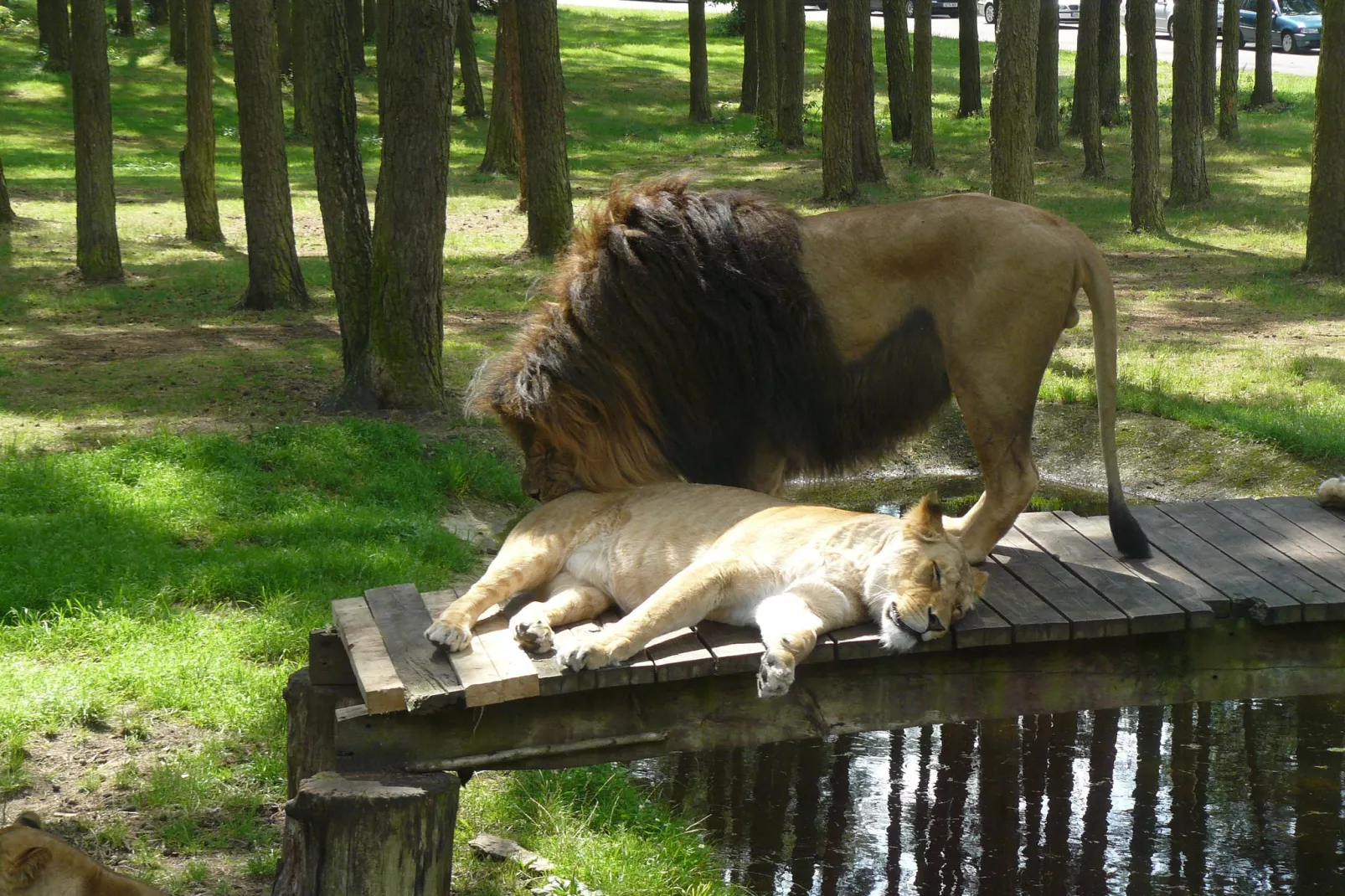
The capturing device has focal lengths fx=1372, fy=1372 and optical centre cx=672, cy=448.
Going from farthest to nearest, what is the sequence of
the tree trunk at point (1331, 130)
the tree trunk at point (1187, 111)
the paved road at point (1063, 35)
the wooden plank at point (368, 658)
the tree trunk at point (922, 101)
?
the paved road at point (1063, 35) < the tree trunk at point (922, 101) < the tree trunk at point (1187, 111) < the tree trunk at point (1331, 130) < the wooden plank at point (368, 658)

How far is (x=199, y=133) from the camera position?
1465cm

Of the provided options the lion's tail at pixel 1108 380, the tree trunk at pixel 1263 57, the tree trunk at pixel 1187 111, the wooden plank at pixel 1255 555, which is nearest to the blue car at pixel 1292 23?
the tree trunk at pixel 1263 57

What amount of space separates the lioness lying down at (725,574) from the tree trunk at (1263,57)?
75.2 feet

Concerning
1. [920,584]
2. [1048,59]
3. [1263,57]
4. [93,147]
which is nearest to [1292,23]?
[1263,57]

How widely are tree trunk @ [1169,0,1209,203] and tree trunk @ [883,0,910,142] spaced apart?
515cm

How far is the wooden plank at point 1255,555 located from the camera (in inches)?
176

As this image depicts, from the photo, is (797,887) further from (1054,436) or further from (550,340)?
(1054,436)

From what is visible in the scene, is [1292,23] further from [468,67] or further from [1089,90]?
[468,67]

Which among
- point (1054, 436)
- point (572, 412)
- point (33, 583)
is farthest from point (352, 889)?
point (1054, 436)

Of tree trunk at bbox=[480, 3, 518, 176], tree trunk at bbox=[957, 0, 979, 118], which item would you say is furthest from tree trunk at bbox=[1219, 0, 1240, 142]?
tree trunk at bbox=[480, 3, 518, 176]

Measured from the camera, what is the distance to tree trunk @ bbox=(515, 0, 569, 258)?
13070 millimetres

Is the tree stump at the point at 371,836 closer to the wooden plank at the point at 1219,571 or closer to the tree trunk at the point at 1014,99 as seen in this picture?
the wooden plank at the point at 1219,571

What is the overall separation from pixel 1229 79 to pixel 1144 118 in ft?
25.4

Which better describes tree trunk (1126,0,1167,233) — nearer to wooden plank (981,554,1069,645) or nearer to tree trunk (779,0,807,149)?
tree trunk (779,0,807,149)
